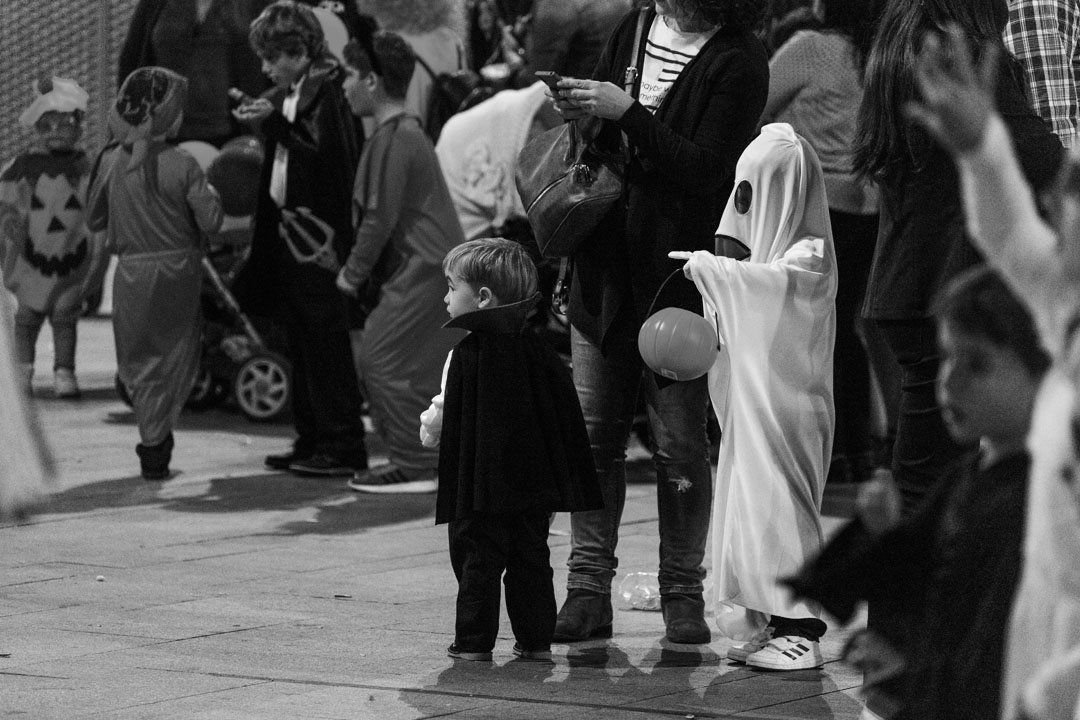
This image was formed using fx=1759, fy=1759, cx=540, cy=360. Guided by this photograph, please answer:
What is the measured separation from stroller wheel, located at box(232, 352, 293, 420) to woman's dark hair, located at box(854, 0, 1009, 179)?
6.04 m

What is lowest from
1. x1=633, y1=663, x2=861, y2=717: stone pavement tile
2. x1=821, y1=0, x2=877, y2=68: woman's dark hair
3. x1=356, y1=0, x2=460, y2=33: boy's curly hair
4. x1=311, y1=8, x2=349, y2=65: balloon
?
x1=633, y1=663, x2=861, y2=717: stone pavement tile

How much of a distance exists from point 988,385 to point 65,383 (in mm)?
9575

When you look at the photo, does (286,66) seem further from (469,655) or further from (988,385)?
(988,385)

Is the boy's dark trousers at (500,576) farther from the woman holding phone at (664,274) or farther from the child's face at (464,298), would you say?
the child's face at (464,298)

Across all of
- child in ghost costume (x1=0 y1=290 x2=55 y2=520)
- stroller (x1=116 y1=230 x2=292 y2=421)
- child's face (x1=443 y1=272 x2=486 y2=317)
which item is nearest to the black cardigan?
child's face (x1=443 y1=272 x2=486 y2=317)

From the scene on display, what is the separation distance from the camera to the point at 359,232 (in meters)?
8.20

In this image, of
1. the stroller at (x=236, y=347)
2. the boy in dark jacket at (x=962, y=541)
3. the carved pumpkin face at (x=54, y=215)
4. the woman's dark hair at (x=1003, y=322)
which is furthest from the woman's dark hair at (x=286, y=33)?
the woman's dark hair at (x=1003, y=322)

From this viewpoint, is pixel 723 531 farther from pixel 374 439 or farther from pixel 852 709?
pixel 374 439

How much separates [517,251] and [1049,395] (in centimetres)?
281

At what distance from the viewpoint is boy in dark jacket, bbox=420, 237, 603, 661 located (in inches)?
202

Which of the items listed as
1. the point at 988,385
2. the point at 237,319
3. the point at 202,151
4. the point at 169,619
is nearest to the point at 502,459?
the point at 169,619

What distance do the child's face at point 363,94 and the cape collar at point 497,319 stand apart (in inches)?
128

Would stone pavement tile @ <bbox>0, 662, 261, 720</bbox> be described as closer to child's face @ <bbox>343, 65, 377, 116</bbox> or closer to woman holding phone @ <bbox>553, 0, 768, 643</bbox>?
woman holding phone @ <bbox>553, 0, 768, 643</bbox>

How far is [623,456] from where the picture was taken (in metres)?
5.52
